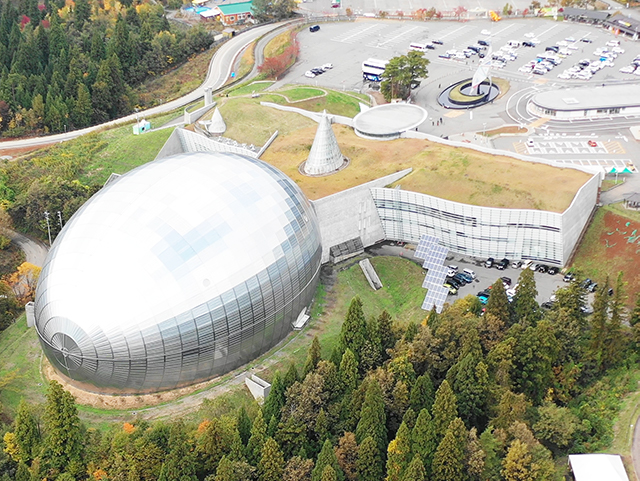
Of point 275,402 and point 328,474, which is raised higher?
point 328,474

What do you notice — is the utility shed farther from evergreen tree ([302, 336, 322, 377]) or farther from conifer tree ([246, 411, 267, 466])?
conifer tree ([246, 411, 267, 466])

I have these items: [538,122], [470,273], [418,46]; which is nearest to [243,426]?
[470,273]

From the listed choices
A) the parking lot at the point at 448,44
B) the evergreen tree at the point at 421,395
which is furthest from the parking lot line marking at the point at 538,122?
the evergreen tree at the point at 421,395

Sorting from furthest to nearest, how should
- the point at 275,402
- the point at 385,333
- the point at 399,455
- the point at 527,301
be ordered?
1. the point at 527,301
2. the point at 385,333
3. the point at 275,402
4. the point at 399,455

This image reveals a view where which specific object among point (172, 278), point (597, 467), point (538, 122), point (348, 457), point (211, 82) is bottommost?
point (211, 82)

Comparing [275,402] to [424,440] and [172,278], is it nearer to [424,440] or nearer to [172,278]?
[424,440]

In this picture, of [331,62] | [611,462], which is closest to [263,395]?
[611,462]
